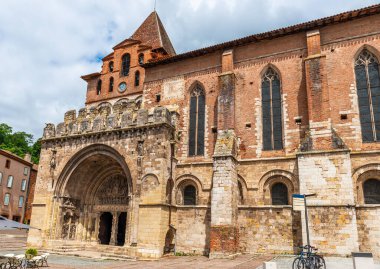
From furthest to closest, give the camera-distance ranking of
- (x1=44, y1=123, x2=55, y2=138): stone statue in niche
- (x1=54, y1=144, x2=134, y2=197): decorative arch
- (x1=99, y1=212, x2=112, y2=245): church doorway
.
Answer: (x1=44, y1=123, x2=55, y2=138): stone statue in niche
(x1=99, y1=212, x2=112, y2=245): church doorway
(x1=54, y1=144, x2=134, y2=197): decorative arch

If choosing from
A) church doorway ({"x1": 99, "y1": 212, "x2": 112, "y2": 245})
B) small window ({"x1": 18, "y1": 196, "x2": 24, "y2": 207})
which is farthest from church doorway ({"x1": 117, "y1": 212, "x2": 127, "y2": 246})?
small window ({"x1": 18, "y1": 196, "x2": 24, "y2": 207})

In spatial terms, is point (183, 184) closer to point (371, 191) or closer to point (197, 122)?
point (197, 122)

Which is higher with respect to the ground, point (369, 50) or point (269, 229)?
point (369, 50)

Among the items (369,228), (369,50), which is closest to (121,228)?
(369,228)

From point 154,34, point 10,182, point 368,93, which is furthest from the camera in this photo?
point 10,182

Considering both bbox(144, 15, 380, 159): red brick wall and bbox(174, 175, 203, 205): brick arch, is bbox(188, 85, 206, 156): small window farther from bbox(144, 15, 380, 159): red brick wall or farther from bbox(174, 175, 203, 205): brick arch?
bbox(174, 175, 203, 205): brick arch

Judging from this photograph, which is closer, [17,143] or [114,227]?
[114,227]

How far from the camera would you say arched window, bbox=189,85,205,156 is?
18.5m

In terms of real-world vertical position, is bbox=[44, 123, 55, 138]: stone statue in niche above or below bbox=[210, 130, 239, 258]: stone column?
above

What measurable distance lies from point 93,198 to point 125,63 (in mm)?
9901

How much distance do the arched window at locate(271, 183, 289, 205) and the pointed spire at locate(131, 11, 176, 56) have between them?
46.2 ft

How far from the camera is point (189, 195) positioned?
17766mm

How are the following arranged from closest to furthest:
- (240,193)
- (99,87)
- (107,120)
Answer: (240,193)
(107,120)
(99,87)

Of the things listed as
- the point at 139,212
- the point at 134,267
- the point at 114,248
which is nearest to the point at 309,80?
the point at 139,212
